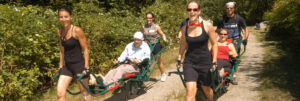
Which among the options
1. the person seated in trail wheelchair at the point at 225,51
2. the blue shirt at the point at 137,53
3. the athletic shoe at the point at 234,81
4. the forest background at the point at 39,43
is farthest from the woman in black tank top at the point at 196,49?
the forest background at the point at 39,43

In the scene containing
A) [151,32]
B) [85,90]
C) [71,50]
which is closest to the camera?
[71,50]

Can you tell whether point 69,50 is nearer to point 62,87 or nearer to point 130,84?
point 62,87

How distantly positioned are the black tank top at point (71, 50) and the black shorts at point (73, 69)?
0.22 feet

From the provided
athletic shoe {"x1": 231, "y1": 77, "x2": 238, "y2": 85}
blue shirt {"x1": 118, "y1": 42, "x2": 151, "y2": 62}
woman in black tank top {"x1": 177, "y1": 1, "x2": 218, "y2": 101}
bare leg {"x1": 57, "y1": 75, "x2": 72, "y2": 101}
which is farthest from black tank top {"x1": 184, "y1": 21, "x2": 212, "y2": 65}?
athletic shoe {"x1": 231, "y1": 77, "x2": 238, "y2": 85}

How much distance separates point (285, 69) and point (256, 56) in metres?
2.45

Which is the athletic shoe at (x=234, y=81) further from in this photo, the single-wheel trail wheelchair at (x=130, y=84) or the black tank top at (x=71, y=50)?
the black tank top at (x=71, y=50)

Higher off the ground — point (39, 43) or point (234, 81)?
point (39, 43)

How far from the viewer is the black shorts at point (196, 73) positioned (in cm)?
387

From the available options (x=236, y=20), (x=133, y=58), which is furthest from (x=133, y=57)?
(x=236, y=20)

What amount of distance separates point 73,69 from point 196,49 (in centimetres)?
202

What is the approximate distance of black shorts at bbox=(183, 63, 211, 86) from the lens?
3867 mm

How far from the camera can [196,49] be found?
12.7ft

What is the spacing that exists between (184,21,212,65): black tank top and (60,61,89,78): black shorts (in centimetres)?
177

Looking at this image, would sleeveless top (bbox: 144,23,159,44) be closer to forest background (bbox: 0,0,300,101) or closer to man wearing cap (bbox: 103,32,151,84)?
man wearing cap (bbox: 103,32,151,84)
